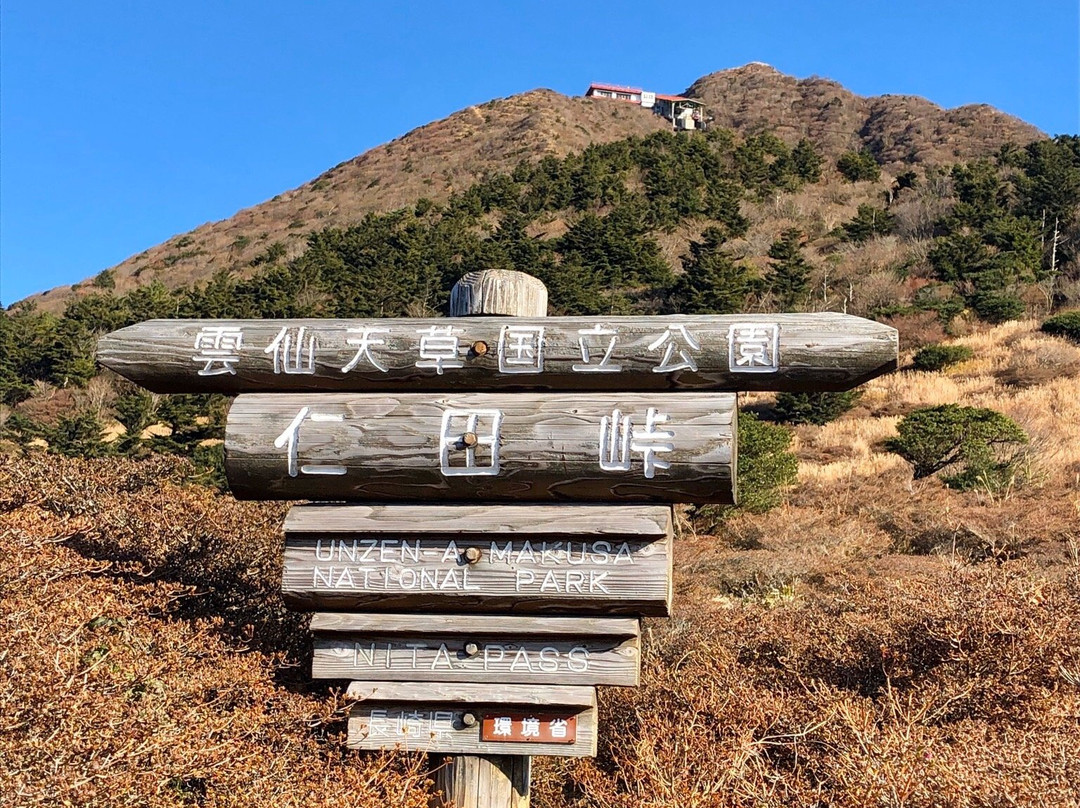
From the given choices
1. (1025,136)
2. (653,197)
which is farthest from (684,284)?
(1025,136)

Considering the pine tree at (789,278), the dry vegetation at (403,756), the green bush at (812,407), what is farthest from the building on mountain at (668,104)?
the dry vegetation at (403,756)

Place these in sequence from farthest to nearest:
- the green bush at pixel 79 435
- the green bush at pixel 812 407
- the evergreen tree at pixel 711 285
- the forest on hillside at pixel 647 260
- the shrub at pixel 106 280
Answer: the shrub at pixel 106 280 → the evergreen tree at pixel 711 285 → the forest on hillside at pixel 647 260 → the green bush at pixel 812 407 → the green bush at pixel 79 435

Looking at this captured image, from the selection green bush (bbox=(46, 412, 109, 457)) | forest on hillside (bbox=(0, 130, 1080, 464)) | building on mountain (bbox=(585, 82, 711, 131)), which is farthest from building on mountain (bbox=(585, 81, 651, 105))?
green bush (bbox=(46, 412, 109, 457))

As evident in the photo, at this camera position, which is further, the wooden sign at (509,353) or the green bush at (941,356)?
the green bush at (941,356)

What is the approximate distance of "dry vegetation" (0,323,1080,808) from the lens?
9.19 ft

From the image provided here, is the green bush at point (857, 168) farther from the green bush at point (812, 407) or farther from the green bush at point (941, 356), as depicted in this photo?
the green bush at point (812, 407)

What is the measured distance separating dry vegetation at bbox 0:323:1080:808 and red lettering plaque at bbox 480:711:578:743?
1.01 feet

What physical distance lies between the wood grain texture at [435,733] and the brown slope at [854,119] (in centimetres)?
5078

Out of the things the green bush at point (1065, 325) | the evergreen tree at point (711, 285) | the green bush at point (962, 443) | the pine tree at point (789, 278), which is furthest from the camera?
the pine tree at point (789, 278)

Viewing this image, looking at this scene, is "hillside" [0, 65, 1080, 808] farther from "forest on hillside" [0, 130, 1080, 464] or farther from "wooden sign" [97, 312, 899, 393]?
"wooden sign" [97, 312, 899, 393]

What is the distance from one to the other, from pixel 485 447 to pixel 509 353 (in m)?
0.40

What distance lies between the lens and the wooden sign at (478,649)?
338 cm

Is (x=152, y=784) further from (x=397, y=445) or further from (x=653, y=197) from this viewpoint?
(x=653, y=197)

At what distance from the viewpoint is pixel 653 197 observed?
38531 millimetres
